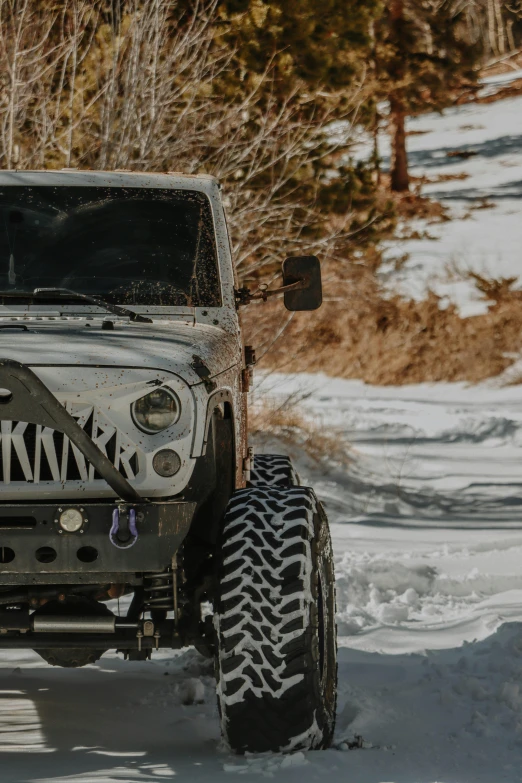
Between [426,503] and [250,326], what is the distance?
3.07 m

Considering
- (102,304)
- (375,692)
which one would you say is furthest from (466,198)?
(102,304)

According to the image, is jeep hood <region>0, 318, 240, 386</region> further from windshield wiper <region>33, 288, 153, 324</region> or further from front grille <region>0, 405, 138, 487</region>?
front grille <region>0, 405, 138, 487</region>

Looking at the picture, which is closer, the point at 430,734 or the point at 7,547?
the point at 7,547

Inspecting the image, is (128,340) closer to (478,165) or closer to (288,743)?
(288,743)

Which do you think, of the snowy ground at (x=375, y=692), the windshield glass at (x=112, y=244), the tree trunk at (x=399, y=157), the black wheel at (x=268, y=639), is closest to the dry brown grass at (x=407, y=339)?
the tree trunk at (x=399, y=157)

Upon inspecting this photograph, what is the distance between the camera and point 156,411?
380 centimetres

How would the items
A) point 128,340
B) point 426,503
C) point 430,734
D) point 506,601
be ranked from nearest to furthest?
point 128,340
point 430,734
point 506,601
point 426,503

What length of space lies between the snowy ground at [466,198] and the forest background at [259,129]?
1885mm

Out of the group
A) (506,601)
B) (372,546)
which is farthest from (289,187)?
(506,601)

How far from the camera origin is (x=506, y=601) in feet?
23.8

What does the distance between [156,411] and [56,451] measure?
33 cm

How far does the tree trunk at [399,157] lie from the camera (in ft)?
110

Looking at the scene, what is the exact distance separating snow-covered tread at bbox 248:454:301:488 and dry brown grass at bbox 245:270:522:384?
13.9m

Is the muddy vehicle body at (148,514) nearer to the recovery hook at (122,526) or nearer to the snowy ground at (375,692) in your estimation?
the recovery hook at (122,526)
